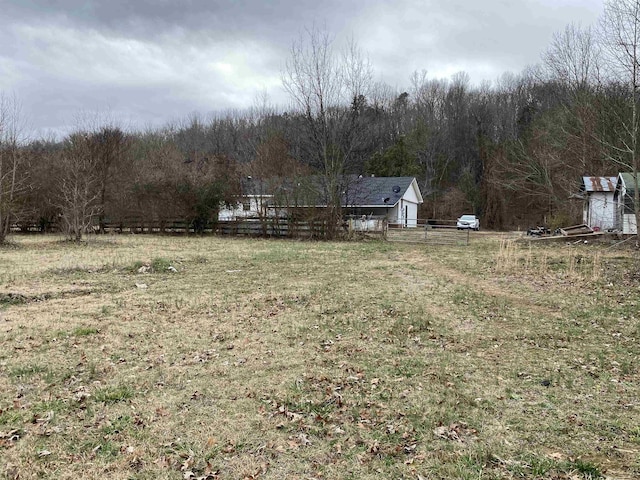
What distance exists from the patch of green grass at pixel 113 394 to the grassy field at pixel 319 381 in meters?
0.02

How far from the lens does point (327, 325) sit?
20.8ft

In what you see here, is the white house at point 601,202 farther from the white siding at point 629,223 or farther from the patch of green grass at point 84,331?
the patch of green grass at point 84,331

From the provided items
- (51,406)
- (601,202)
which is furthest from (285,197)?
(51,406)

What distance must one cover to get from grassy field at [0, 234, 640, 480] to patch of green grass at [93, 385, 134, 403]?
0.02m

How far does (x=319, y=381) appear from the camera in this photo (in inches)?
170

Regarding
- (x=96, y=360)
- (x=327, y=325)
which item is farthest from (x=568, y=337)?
(x=96, y=360)

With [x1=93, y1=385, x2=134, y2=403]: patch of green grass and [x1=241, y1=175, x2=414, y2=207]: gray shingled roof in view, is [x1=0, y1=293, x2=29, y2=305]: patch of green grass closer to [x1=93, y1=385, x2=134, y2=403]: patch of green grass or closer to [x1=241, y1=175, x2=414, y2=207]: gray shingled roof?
[x1=93, y1=385, x2=134, y2=403]: patch of green grass

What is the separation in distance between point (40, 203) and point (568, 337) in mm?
28799

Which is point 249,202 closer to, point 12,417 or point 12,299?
point 12,299

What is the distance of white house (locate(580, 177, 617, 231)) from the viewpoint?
22453mm

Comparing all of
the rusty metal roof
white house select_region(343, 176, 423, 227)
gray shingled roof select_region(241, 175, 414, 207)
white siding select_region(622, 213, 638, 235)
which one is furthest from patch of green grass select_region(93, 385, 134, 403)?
white house select_region(343, 176, 423, 227)

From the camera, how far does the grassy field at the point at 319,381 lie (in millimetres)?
2980

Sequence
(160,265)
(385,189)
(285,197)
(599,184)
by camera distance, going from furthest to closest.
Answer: (385,189) < (285,197) < (599,184) < (160,265)

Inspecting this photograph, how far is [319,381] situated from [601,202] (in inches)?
952
